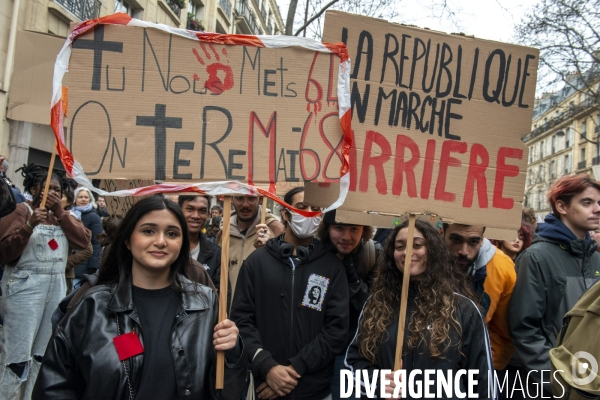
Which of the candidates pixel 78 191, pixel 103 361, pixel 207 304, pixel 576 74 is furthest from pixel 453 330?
pixel 576 74

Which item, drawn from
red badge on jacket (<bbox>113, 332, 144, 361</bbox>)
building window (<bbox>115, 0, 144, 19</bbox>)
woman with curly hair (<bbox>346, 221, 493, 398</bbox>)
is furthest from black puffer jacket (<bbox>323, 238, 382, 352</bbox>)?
building window (<bbox>115, 0, 144, 19</bbox>)

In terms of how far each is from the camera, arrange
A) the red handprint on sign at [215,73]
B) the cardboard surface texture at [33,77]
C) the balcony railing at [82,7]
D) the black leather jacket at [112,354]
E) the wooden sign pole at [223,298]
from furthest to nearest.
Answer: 1. the balcony railing at [82,7]
2. the cardboard surface texture at [33,77]
3. the red handprint on sign at [215,73]
4. the wooden sign pole at [223,298]
5. the black leather jacket at [112,354]

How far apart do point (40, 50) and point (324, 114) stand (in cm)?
239

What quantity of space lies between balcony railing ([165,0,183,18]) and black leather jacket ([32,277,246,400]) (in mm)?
17584

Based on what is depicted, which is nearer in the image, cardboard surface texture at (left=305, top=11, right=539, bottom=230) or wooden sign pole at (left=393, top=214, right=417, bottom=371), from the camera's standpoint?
wooden sign pole at (left=393, top=214, right=417, bottom=371)

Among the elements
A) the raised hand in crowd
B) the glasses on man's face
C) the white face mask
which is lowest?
the raised hand in crowd

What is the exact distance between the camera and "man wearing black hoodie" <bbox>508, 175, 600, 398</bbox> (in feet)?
9.13

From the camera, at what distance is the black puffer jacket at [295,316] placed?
278 cm

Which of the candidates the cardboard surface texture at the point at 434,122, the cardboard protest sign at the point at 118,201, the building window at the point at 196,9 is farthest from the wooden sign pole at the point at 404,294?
the building window at the point at 196,9

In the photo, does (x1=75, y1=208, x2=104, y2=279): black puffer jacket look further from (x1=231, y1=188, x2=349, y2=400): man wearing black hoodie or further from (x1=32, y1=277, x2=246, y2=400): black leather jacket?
(x1=32, y1=277, x2=246, y2=400): black leather jacket

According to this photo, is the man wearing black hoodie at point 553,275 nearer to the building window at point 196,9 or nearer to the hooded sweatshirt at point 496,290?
the hooded sweatshirt at point 496,290

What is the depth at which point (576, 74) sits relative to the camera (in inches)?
584

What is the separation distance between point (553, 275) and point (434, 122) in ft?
3.65

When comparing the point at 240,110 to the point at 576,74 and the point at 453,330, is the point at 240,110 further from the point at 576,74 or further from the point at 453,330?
the point at 576,74
